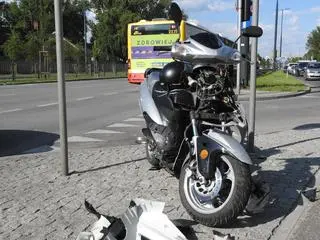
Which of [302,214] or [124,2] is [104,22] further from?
[302,214]

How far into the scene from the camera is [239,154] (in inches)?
169

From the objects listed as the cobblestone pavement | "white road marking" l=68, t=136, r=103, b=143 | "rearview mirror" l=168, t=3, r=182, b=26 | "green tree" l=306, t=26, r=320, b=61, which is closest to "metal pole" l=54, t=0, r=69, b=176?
the cobblestone pavement

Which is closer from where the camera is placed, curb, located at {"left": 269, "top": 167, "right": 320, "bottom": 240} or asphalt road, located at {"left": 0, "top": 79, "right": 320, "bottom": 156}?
curb, located at {"left": 269, "top": 167, "right": 320, "bottom": 240}

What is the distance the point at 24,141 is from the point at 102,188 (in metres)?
4.40

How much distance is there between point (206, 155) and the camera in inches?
173

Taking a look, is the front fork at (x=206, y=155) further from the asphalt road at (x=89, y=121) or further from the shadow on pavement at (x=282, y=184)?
the asphalt road at (x=89, y=121)

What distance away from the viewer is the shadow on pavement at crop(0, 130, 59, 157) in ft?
28.0

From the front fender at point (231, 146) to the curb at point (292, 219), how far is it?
68 cm

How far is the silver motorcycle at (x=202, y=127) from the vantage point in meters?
4.32

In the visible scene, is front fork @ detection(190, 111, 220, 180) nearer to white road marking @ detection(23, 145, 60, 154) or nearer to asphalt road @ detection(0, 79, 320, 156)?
white road marking @ detection(23, 145, 60, 154)

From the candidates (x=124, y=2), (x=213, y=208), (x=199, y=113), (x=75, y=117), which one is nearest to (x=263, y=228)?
(x=213, y=208)

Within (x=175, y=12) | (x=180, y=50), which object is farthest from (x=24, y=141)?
(x=180, y=50)

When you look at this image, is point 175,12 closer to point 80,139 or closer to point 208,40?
point 208,40

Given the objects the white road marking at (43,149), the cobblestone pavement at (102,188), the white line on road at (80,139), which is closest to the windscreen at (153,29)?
the white line on road at (80,139)
